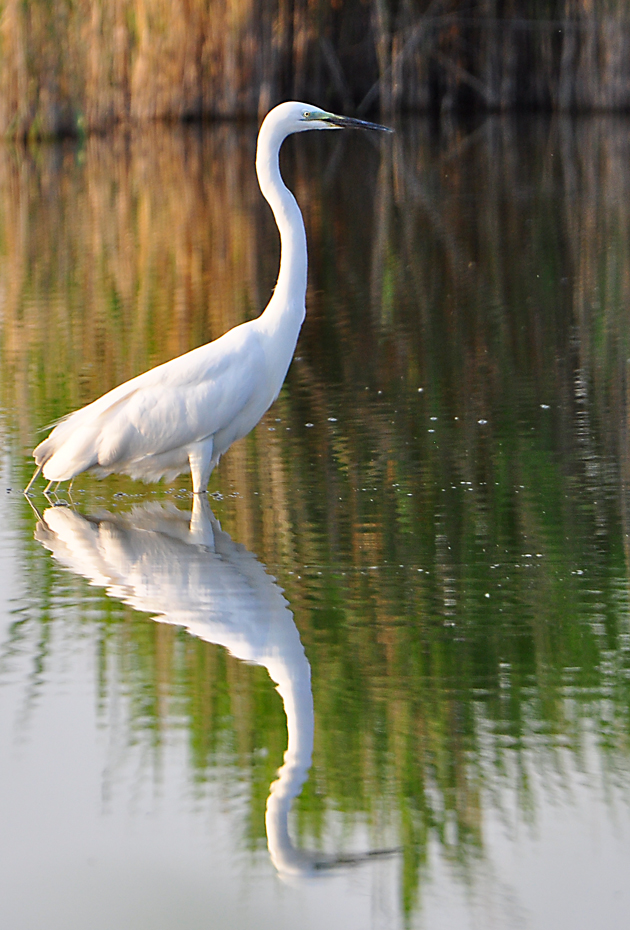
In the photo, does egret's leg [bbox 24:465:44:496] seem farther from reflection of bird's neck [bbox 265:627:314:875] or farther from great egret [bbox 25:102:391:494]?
reflection of bird's neck [bbox 265:627:314:875]

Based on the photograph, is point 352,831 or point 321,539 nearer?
point 352,831

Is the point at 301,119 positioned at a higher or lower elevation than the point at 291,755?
higher

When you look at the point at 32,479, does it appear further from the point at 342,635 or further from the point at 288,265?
the point at 342,635

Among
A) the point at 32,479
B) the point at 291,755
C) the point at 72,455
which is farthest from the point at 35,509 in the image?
the point at 291,755

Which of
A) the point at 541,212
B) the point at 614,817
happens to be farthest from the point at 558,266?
the point at 614,817

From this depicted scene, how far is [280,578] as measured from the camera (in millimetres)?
4492

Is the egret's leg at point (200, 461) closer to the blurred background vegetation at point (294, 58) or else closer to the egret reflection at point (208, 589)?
the egret reflection at point (208, 589)

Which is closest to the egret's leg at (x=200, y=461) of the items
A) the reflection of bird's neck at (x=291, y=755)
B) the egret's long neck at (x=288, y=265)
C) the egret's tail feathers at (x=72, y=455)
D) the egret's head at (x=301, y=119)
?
the egret's tail feathers at (x=72, y=455)

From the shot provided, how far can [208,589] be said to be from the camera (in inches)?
174

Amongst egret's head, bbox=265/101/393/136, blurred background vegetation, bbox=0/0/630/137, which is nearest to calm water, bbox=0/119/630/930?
egret's head, bbox=265/101/393/136

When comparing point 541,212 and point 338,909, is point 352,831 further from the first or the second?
point 541,212

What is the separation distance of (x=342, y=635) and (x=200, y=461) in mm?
1445

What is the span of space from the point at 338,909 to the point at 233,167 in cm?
1505

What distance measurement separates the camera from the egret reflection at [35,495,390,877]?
10.6ft
